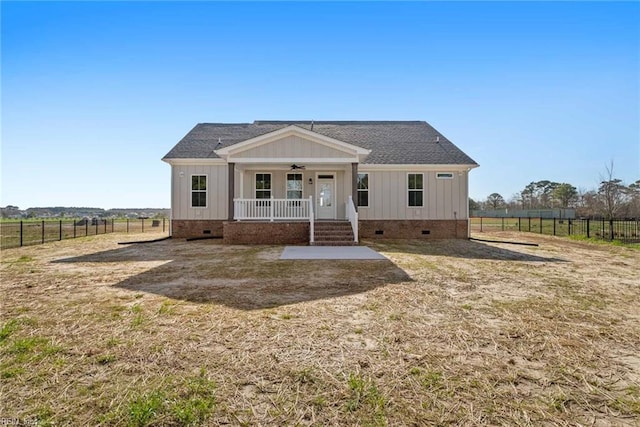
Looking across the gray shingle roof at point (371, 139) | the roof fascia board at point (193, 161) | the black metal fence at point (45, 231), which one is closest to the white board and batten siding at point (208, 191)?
the roof fascia board at point (193, 161)

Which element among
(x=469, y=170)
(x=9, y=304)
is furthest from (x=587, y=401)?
(x=469, y=170)

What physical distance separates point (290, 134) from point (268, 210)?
3408 mm

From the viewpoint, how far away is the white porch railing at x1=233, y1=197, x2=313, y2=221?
12188mm

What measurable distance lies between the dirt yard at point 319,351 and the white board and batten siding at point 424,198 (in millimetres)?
8578

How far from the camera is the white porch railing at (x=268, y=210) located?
40.0ft

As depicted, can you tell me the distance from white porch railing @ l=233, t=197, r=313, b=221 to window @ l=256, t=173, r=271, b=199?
177 cm

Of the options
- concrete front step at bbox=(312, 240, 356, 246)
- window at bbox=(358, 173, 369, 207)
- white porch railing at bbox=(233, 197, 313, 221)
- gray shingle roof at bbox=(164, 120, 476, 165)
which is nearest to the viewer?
concrete front step at bbox=(312, 240, 356, 246)

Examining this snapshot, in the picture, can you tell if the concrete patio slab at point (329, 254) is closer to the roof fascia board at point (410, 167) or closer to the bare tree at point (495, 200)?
the roof fascia board at point (410, 167)

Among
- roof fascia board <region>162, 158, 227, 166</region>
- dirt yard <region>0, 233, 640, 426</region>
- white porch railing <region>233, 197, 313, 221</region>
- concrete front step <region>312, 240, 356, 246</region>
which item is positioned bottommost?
dirt yard <region>0, 233, 640, 426</region>

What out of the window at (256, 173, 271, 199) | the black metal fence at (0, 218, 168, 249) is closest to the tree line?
the window at (256, 173, 271, 199)

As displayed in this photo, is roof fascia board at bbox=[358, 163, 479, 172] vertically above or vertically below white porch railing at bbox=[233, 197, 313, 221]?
above

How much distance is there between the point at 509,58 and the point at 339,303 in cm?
1536

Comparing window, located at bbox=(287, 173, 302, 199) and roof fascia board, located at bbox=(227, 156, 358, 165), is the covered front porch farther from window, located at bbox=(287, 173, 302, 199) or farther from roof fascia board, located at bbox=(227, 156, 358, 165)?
window, located at bbox=(287, 173, 302, 199)

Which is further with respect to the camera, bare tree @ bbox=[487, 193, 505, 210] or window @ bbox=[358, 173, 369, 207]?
bare tree @ bbox=[487, 193, 505, 210]
